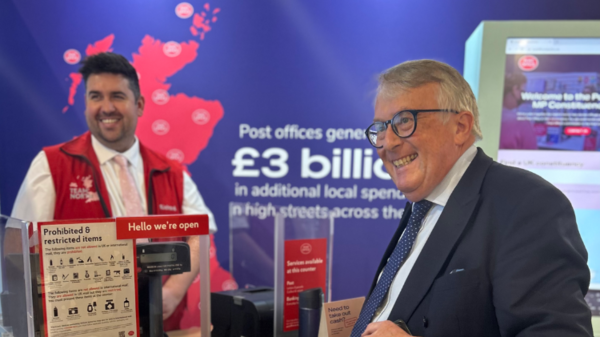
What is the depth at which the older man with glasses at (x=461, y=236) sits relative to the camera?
1.11m

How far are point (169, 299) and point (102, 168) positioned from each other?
187cm

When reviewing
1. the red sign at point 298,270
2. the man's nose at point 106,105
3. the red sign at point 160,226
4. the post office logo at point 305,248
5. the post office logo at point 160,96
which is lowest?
the red sign at point 298,270

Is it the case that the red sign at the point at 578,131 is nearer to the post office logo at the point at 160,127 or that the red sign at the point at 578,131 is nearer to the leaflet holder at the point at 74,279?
the leaflet holder at the point at 74,279

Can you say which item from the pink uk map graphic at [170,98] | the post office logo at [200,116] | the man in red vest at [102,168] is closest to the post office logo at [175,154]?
the pink uk map graphic at [170,98]

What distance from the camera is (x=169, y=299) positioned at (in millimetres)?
1459

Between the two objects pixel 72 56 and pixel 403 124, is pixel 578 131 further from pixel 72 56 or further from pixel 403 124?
pixel 72 56

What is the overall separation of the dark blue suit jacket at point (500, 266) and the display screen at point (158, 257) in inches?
30.4

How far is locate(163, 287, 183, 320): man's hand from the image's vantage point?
1449 millimetres

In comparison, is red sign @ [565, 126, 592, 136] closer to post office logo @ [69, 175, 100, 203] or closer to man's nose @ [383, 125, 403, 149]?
man's nose @ [383, 125, 403, 149]

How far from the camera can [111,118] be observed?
2.98m

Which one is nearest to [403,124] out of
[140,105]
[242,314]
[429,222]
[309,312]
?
[429,222]

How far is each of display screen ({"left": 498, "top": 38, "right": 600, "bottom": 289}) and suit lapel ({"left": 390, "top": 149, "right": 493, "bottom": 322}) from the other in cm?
135

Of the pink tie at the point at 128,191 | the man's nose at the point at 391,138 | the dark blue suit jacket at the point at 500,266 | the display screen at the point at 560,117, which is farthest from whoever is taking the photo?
the pink tie at the point at 128,191

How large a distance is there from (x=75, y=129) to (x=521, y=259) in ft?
10.2
